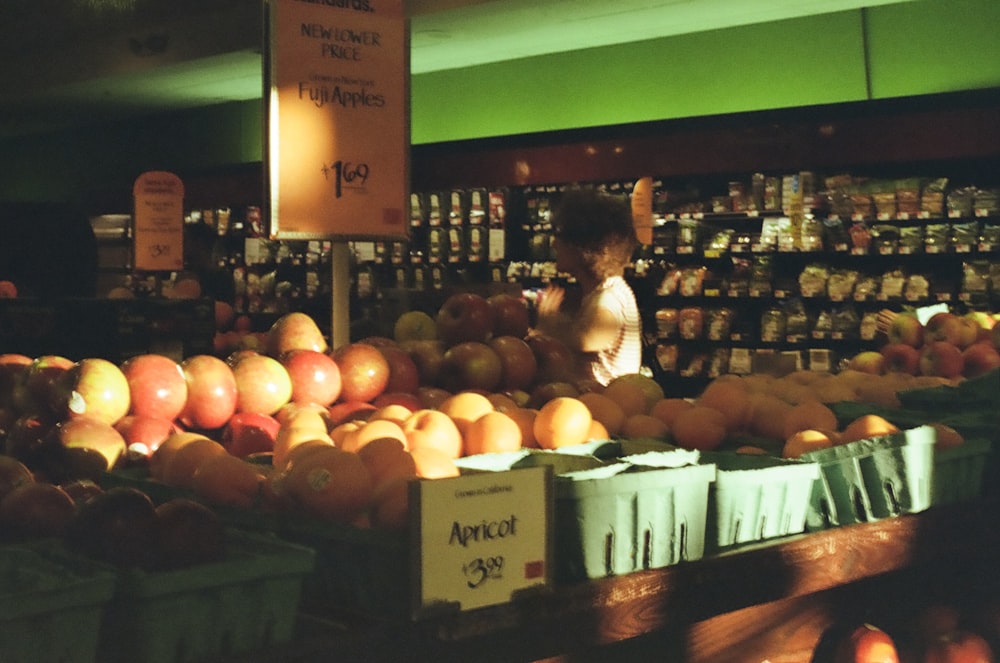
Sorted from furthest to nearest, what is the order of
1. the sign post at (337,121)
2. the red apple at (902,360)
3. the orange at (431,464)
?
1. the red apple at (902,360)
2. the sign post at (337,121)
3. the orange at (431,464)

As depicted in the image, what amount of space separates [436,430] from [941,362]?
2370mm

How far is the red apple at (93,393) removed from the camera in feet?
7.73

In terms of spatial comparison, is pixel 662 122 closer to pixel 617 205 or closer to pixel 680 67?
pixel 680 67

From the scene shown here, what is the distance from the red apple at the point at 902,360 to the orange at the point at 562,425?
204 centimetres

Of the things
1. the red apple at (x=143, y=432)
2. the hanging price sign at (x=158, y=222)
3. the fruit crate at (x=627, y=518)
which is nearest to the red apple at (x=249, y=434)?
the red apple at (x=143, y=432)

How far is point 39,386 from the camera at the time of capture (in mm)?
2512

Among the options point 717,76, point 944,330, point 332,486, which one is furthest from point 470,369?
point 717,76

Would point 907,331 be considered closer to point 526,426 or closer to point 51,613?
point 526,426

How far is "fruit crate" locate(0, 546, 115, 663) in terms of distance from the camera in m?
1.24

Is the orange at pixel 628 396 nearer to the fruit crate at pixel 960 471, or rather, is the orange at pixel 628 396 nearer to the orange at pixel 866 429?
the orange at pixel 866 429

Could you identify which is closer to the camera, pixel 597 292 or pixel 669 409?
pixel 669 409

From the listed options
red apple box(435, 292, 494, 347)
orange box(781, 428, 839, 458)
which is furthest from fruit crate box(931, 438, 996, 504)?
red apple box(435, 292, 494, 347)

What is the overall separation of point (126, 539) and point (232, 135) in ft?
36.8

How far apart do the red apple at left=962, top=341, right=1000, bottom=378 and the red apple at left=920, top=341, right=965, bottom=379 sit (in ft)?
0.06
